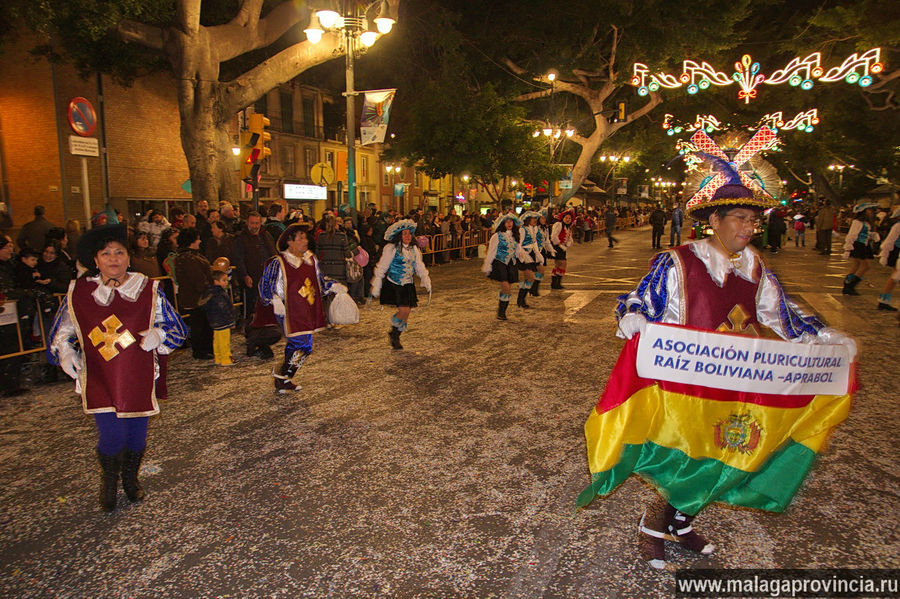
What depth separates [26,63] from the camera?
21.2 meters

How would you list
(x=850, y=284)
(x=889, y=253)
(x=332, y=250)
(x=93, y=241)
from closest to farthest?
(x=93, y=241) < (x=332, y=250) < (x=889, y=253) < (x=850, y=284)

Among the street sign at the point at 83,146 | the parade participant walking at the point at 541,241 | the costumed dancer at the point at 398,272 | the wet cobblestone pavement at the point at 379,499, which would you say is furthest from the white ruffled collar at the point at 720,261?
Answer: the parade participant walking at the point at 541,241

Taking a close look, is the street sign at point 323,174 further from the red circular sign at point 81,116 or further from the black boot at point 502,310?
the black boot at point 502,310

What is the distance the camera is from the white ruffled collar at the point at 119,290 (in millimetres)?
3807

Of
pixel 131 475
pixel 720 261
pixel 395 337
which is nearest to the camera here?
pixel 720 261

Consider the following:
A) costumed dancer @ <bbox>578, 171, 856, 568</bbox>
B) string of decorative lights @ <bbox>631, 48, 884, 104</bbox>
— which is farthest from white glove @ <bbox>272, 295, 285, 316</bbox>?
string of decorative lights @ <bbox>631, 48, 884, 104</bbox>

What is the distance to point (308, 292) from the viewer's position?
6359mm

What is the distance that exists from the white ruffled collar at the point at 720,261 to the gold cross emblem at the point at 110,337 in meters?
3.53

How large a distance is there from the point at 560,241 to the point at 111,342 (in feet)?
36.4

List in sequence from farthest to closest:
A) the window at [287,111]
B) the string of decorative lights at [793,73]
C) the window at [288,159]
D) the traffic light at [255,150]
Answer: the window at [288,159]
the window at [287,111]
the string of decorative lights at [793,73]
the traffic light at [255,150]

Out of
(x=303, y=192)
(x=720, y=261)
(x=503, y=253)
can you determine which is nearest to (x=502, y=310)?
(x=503, y=253)

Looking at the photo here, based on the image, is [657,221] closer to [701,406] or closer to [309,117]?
[309,117]

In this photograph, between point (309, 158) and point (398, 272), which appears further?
point (309, 158)

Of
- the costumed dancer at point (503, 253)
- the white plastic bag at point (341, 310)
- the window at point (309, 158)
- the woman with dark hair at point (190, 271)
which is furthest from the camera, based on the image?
the window at point (309, 158)
